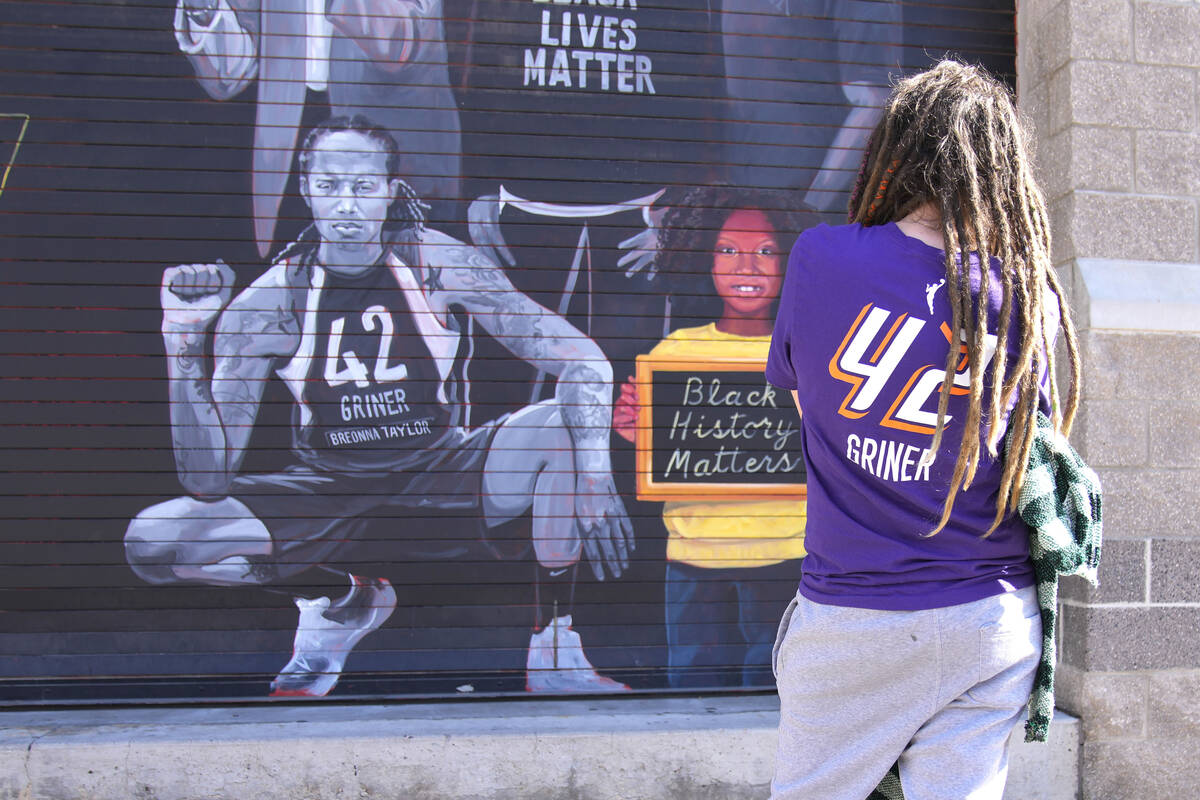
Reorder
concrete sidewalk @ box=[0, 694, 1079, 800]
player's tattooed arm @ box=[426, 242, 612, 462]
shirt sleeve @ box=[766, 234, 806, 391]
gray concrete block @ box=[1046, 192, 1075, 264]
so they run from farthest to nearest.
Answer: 1. player's tattooed arm @ box=[426, 242, 612, 462]
2. gray concrete block @ box=[1046, 192, 1075, 264]
3. concrete sidewalk @ box=[0, 694, 1079, 800]
4. shirt sleeve @ box=[766, 234, 806, 391]

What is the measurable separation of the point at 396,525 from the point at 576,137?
1880 mm

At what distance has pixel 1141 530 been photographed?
12.1ft

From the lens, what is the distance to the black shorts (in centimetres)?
387

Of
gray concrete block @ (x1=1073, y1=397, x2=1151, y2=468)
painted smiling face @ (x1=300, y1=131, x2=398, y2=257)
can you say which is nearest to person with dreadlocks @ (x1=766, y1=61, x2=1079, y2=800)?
gray concrete block @ (x1=1073, y1=397, x2=1151, y2=468)

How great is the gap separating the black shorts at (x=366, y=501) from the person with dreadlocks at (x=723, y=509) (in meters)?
0.71

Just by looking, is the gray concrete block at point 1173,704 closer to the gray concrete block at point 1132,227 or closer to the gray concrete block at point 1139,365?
the gray concrete block at point 1139,365

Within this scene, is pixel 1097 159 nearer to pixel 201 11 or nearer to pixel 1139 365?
pixel 1139 365

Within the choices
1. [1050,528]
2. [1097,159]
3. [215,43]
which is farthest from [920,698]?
[215,43]

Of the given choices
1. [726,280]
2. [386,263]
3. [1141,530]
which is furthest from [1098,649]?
→ [386,263]

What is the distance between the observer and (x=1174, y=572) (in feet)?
12.1

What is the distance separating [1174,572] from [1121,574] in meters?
0.23

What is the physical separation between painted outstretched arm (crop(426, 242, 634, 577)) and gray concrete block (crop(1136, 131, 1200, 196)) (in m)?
2.38

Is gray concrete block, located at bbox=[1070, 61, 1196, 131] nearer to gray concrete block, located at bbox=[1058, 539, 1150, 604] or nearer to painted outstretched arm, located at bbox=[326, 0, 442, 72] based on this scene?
gray concrete block, located at bbox=[1058, 539, 1150, 604]

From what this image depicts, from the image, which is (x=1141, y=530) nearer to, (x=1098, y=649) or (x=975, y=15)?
(x=1098, y=649)
